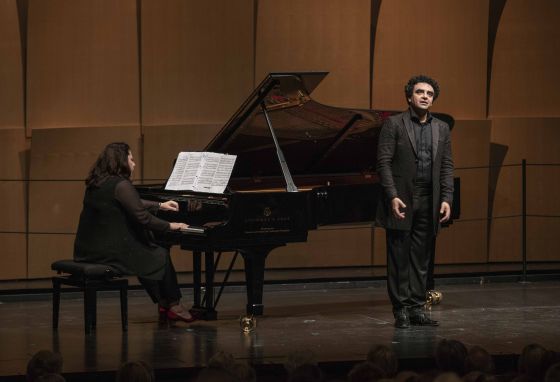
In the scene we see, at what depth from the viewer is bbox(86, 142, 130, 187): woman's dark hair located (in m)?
6.03

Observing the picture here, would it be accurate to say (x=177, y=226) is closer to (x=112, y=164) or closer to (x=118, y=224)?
(x=118, y=224)

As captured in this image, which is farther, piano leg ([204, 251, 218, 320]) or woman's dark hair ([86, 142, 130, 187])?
piano leg ([204, 251, 218, 320])

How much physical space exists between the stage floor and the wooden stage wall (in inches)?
43.7

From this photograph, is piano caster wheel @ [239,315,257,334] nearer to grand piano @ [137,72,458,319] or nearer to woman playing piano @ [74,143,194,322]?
grand piano @ [137,72,458,319]

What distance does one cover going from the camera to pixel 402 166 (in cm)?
600

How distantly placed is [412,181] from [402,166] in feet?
0.33

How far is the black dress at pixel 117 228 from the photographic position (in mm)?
5969

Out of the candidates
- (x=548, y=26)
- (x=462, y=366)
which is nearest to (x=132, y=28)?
(x=548, y=26)

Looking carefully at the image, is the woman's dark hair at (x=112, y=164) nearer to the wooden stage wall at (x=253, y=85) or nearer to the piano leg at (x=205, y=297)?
the piano leg at (x=205, y=297)

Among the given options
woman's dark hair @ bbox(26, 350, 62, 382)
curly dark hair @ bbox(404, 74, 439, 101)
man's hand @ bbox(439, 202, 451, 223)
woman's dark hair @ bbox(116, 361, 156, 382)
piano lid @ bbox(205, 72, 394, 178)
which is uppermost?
curly dark hair @ bbox(404, 74, 439, 101)

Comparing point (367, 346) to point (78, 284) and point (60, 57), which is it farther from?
point (60, 57)

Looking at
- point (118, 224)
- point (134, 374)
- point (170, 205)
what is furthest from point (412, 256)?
point (134, 374)

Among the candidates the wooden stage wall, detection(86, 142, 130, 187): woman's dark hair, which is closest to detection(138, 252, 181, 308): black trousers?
detection(86, 142, 130, 187): woman's dark hair

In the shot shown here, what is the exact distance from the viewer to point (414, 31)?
9.15 metres
